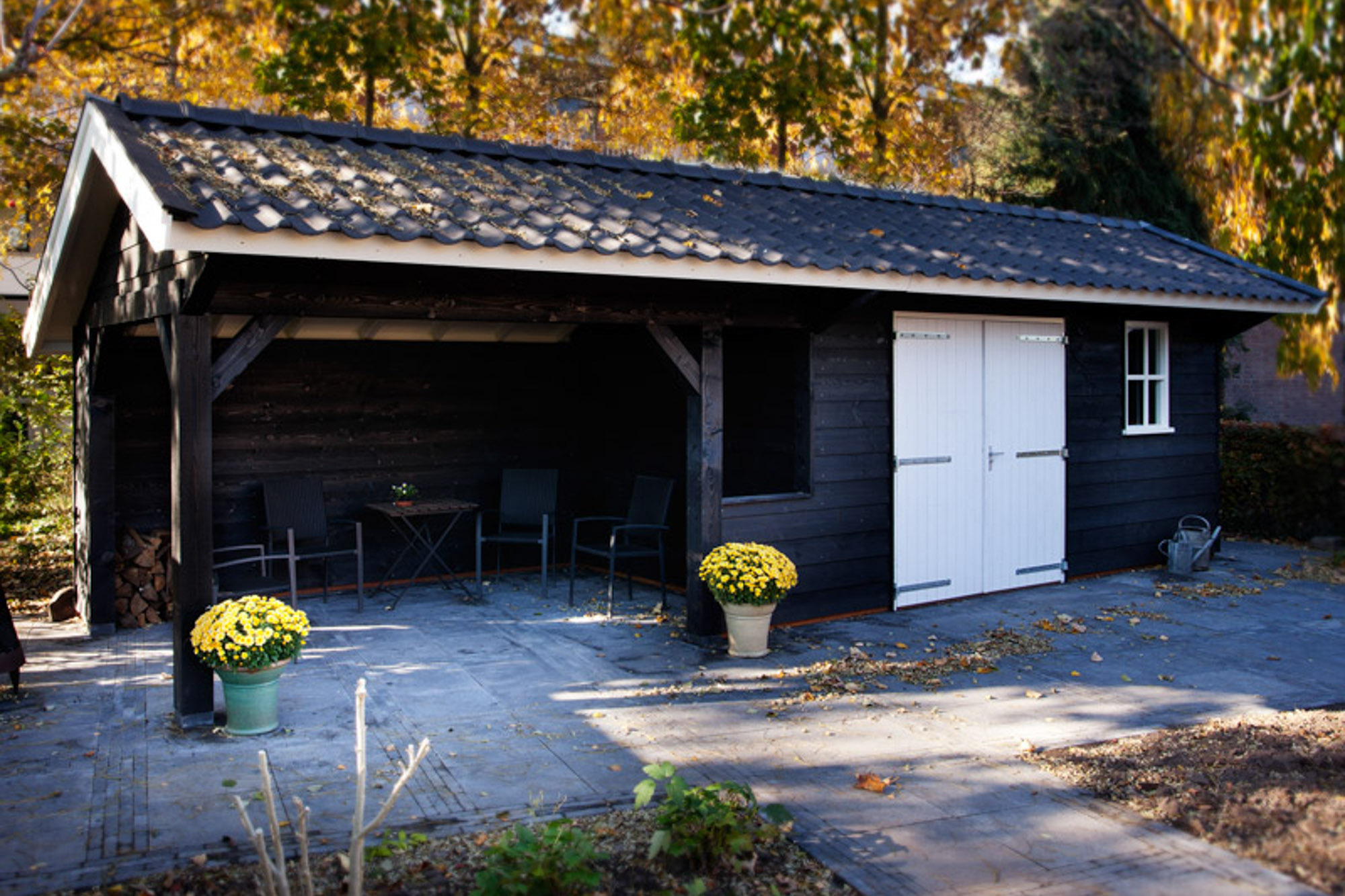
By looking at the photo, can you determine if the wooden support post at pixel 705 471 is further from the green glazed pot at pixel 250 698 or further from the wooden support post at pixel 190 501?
the wooden support post at pixel 190 501

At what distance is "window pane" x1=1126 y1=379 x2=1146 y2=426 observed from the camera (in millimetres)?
9578

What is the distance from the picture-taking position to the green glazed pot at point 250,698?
200 inches

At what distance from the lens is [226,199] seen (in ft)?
16.5

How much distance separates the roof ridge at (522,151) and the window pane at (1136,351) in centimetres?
135

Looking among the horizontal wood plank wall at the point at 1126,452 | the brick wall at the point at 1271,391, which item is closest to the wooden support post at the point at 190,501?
the horizontal wood plank wall at the point at 1126,452

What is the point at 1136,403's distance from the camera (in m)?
9.61

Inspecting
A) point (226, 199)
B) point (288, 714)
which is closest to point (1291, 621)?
point (288, 714)

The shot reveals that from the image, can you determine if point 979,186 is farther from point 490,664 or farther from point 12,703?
point 12,703

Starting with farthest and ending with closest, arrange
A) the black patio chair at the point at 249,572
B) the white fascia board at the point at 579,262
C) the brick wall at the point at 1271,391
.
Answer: the brick wall at the point at 1271,391, the black patio chair at the point at 249,572, the white fascia board at the point at 579,262

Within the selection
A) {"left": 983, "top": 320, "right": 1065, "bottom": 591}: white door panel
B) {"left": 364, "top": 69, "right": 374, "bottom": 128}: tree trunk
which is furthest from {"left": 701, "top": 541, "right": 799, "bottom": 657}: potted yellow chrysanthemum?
{"left": 364, "top": 69, "right": 374, "bottom": 128}: tree trunk

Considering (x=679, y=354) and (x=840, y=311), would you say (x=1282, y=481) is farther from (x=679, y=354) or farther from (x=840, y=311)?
(x=679, y=354)

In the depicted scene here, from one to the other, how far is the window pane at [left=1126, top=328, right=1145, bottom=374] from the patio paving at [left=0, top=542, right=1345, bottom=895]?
2226 mm

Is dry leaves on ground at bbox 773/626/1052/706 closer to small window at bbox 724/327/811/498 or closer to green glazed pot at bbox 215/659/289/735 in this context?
small window at bbox 724/327/811/498

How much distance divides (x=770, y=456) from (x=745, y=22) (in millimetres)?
13549
